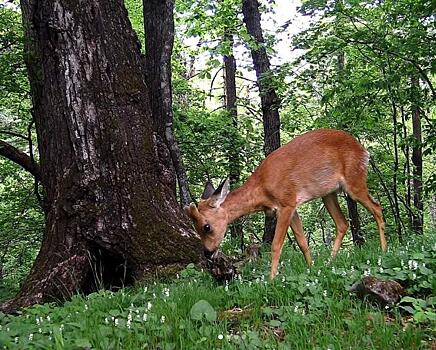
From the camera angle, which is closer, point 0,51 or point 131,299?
point 131,299

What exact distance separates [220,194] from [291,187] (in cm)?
94

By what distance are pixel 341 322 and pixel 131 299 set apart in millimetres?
1798

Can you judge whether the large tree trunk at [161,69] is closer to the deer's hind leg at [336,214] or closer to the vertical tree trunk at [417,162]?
the deer's hind leg at [336,214]

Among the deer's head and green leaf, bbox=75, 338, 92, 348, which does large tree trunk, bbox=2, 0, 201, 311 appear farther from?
green leaf, bbox=75, 338, 92, 348

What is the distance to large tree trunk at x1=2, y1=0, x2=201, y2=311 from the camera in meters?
6.11

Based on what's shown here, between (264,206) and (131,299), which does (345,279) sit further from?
(264,206)

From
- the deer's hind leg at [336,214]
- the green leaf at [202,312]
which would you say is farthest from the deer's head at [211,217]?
the green leaf at [202,312]

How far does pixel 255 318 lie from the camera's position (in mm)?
3682

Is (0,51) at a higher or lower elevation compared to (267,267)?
higher

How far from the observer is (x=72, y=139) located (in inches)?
251

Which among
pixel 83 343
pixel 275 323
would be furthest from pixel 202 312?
pixel 83 343

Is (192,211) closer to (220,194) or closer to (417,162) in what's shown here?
(220,194)

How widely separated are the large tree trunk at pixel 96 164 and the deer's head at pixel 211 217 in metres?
0.35

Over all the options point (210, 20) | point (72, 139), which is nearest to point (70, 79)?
point (72, 139)
